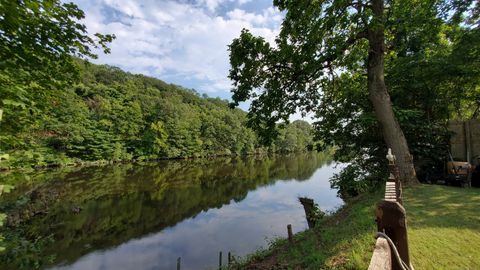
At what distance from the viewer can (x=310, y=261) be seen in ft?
17.1

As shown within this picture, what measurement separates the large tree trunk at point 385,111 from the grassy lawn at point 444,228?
37.7 inches

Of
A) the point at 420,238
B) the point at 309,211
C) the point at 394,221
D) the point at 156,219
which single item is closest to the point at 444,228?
the point at 420,238

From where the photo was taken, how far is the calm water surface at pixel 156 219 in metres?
11.1

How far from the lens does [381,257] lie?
167 centimetres

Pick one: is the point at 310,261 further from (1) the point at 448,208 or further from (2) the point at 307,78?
(2) the point at 307,78

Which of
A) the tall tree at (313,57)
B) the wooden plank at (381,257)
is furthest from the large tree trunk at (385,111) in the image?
the wooden plank at (381,257)

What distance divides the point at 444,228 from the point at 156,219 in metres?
14.4

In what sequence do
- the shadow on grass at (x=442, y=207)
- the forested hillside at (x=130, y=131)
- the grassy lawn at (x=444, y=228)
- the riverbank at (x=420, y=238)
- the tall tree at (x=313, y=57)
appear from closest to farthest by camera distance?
1. the grassy lawn at (x=444, y=228)
2. the riverbank at (x=420, y=238)
3. the shadow on grass at (x=442, y=207)
4. the tall tree at (x=313, y=57)
5. the forested hillside at (x=130, y=131)

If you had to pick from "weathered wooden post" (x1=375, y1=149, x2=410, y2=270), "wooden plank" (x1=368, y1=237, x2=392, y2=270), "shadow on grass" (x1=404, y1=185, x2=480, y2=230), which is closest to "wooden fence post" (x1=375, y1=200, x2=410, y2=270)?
"weathered wooden post" (x1=375, y1=149, x2=410, y2=270)

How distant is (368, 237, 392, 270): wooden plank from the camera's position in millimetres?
1566

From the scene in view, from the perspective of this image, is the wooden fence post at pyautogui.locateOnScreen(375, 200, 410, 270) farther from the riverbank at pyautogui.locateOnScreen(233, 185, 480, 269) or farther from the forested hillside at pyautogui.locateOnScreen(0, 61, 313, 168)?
the forested hillside at pyautogui.locateOnScreen(0, 61, 313, 168)

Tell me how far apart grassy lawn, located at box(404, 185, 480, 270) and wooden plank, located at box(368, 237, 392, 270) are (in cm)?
263

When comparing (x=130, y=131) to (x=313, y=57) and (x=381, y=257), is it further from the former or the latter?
(x=381, y=257)

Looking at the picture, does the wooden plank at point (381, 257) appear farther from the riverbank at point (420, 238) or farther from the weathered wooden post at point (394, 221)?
the riverbank at point (420, 238)
